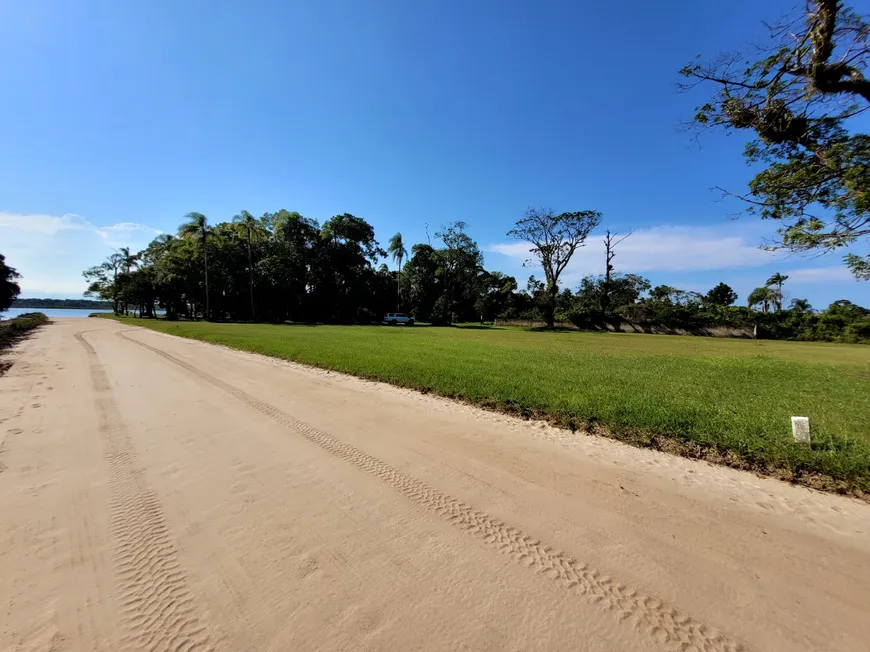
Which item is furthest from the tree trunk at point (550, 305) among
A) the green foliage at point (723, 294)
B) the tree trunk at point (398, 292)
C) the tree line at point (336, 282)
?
the green foliage at point (723, 294)

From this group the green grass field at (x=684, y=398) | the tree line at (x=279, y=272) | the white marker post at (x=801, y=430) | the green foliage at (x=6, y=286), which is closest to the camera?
the green grass field at (x=684, y=398)

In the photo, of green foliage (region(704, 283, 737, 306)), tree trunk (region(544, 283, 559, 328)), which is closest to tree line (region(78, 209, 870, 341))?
tree trunk (region(544, 283, 559, 328))

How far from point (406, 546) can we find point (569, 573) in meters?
1.14

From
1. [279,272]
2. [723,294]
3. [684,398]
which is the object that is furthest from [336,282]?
[723,294]

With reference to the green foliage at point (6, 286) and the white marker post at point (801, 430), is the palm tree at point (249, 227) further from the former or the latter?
the white marker post at point (801, 430)

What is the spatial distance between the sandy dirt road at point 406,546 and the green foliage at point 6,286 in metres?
48.1

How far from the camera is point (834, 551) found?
2.73 metres

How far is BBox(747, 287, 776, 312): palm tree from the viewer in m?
68.7

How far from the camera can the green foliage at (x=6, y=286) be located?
36.3 metres

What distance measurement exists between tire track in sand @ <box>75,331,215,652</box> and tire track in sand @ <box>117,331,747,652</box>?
176cm

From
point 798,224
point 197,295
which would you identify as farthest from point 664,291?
point 197,295

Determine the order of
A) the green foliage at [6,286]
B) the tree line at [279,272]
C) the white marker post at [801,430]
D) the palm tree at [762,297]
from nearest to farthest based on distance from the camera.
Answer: the white marker post at [801,430]
the green foliage at [6,286]
the tree line at [279,272]
the palm tree at [762,297]

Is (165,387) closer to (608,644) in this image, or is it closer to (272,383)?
(272,383)

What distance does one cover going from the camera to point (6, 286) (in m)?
37.8
